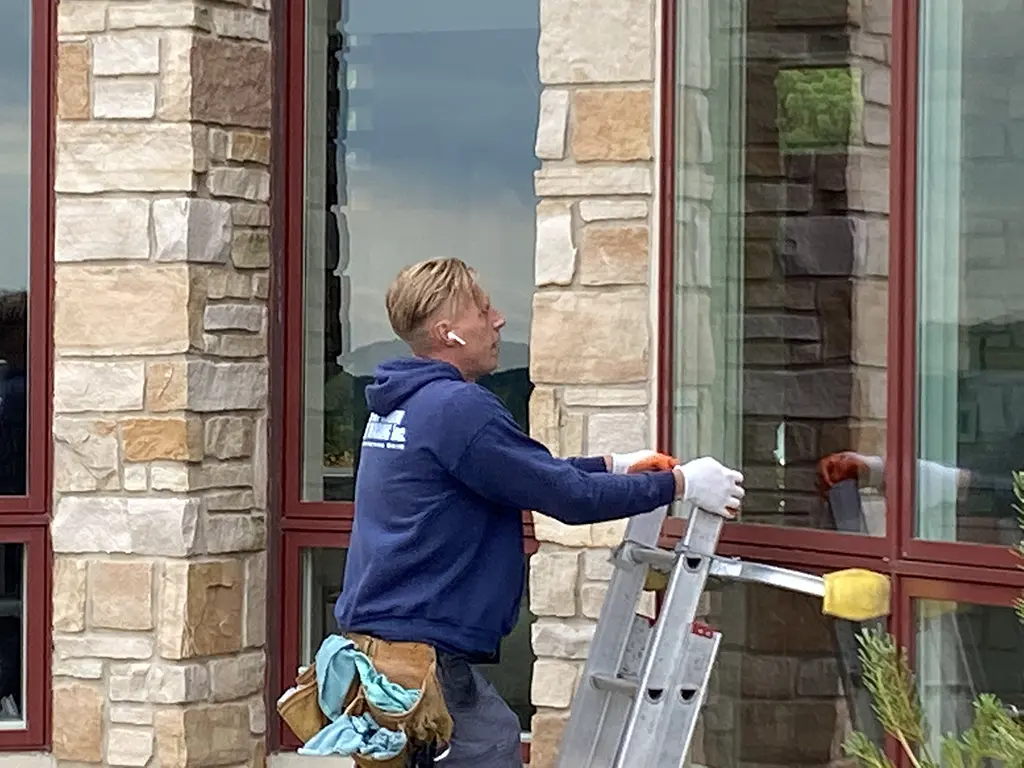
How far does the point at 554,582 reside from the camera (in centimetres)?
526

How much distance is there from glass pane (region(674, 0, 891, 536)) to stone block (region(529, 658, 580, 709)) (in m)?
0.65

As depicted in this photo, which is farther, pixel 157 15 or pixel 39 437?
pixel 39 437

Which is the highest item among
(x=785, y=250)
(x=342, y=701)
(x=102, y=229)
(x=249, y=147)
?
(x=249, y=147)

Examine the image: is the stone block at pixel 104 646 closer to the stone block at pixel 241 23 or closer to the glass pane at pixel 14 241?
the glass pane at pixel 14 241

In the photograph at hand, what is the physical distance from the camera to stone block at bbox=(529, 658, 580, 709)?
5262mm

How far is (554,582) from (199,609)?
41.3 inches

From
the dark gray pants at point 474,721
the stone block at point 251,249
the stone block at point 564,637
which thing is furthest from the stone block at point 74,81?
the dark gray pants at point 474,721

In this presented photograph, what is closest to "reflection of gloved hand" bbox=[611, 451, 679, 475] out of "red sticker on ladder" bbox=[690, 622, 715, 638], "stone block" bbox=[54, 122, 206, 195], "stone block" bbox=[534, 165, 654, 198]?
"red sticker on ladder" bbox=[690, 622, 715, 638]

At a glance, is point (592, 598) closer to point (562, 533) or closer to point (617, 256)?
point (562, 533)

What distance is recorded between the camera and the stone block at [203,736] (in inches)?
221

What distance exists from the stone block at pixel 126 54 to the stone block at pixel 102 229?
1.16ft

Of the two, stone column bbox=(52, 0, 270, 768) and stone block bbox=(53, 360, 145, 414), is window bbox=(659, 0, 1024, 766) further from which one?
stone block bbox=(53, 360, 145, 414)

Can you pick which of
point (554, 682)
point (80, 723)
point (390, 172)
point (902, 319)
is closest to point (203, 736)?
point (80, 723)

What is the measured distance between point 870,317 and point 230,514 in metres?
2.09
